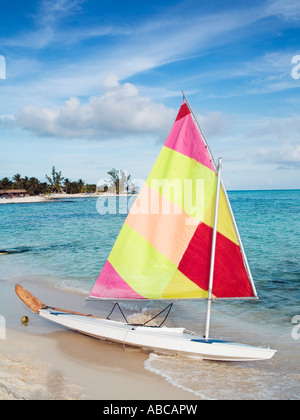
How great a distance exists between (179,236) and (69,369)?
3529mm

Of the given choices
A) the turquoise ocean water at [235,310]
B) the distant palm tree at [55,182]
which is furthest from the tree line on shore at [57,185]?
the turquoise ocean water at [235,310]

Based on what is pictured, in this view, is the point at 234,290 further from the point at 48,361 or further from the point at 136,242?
the point at 48,361

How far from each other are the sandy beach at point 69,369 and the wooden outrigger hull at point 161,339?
1.17 ft

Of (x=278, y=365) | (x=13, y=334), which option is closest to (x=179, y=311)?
(x=278, y=365)

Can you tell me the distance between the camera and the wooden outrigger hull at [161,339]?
7.46 m

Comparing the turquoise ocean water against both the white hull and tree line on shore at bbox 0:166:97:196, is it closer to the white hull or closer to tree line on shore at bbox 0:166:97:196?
the white hull

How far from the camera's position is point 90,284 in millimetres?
15875

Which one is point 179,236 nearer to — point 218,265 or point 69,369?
point 218,265

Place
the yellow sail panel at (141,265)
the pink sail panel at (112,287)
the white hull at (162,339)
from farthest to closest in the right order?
the pink sail panel at (112,287)
the yellow sail panel at (141,265)
the white hull at (162,339)

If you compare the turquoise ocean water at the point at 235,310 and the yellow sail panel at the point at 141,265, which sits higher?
the yellow sail panel at the point at 141,265

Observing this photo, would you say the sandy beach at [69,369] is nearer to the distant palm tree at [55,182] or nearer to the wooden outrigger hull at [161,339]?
the wooden outrigger hull at [161,339]

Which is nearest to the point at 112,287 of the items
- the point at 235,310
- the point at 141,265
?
the point at 141,265

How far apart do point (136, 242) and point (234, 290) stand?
2.33 meters
